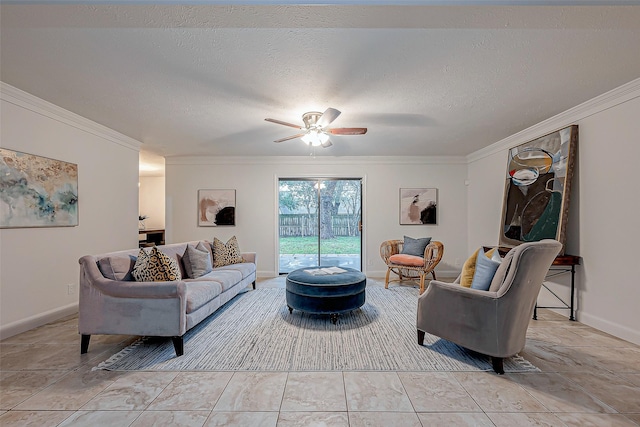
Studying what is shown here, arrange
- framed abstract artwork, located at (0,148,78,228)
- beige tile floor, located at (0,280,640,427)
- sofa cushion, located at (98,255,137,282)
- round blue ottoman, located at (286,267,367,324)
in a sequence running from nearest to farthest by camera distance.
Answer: beige tile floor, located at (0,280,640,427) < sofa cushion, located at (98,255,137,282) < framed abstract artwork, located at (0,148,78,228) < round blue ottoman, located at (286,267,367,324)

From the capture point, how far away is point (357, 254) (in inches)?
228

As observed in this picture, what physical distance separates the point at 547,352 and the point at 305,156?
4596mm

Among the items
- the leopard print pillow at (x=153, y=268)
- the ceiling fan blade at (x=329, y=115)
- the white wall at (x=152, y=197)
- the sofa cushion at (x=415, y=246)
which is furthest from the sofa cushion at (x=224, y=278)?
the white wall at (x=152, y=197)

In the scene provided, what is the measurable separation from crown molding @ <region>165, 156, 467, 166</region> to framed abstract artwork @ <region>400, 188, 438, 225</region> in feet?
2.01

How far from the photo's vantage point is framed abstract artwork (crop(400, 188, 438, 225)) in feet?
18.2

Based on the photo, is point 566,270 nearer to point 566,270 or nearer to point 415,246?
point 566,270

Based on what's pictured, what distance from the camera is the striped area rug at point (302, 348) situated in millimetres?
2189

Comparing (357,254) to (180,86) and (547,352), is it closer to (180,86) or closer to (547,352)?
(547,352)

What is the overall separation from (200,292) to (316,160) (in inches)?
143

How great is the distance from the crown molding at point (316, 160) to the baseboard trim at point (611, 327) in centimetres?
340

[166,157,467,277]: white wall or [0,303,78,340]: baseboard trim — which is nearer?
[0,303,78,340]: baseboard trim

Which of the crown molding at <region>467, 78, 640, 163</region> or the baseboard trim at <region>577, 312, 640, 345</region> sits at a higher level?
the crown molding at <region>467, 78, 640, 163</region>

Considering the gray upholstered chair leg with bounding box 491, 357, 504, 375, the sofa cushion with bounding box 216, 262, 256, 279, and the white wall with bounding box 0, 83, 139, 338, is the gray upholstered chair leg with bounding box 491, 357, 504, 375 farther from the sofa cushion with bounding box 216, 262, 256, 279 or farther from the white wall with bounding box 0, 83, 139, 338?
the white wall with bounding box 0, 83, 139, 338

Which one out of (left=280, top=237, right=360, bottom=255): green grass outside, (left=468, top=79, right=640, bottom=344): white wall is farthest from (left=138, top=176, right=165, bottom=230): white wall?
(left=468, top=79, right=640, bottom=344): white wall
